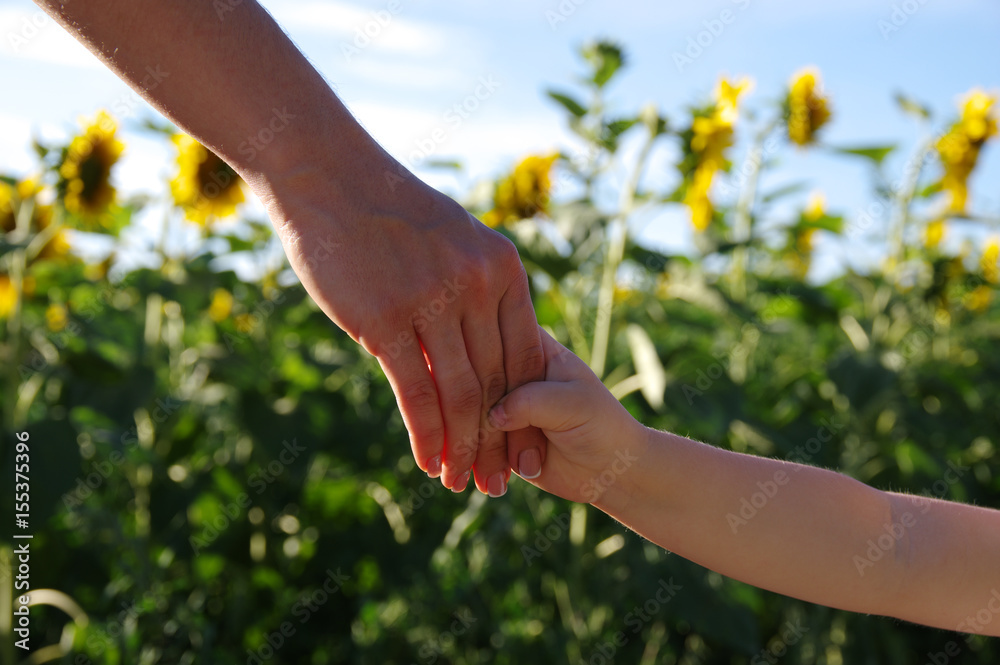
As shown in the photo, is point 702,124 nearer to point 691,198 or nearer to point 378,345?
Answer: point 691,198

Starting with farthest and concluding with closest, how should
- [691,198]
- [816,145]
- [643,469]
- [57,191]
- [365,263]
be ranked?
[816,145] < [691,198] < [57,191] < [643,469] < [365,263]

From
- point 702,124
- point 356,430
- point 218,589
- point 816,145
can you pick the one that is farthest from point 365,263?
point 816,145

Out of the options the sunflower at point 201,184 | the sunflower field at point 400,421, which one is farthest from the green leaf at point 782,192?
the sunflower at point 201,184

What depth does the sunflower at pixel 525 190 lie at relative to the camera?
2146mm

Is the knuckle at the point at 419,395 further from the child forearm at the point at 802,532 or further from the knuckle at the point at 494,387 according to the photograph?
the child forearm at the point at 802,532

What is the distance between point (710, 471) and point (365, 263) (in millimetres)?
456

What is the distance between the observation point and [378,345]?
2.58 ft

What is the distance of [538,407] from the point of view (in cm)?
86

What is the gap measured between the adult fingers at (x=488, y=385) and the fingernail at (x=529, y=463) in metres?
0.03

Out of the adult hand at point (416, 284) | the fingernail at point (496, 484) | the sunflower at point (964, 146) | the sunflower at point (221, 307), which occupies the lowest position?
the sunflower at point (964, 146)

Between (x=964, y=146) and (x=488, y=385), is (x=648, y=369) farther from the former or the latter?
(x=964, y=146)

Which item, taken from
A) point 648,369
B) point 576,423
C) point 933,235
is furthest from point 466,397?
point 933,235

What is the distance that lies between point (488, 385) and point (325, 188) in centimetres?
27

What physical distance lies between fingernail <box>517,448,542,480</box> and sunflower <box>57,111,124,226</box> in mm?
1565
